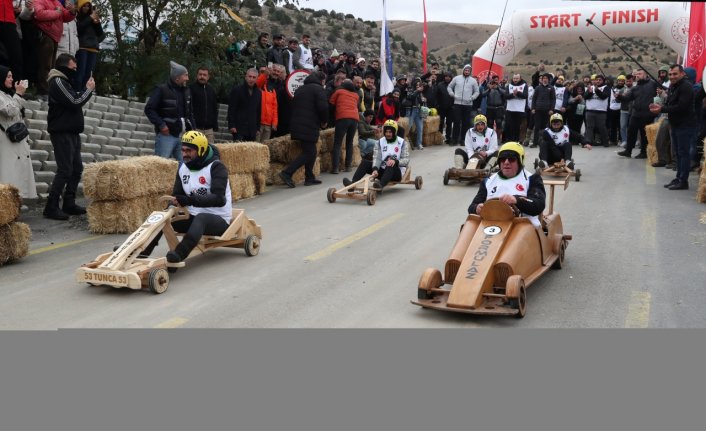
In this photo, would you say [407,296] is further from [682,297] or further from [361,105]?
[361,105]

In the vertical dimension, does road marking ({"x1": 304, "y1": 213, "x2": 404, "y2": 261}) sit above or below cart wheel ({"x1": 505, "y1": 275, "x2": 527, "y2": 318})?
below

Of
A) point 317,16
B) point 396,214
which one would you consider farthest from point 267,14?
point 396,214

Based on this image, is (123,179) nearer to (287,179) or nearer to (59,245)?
(59,245)

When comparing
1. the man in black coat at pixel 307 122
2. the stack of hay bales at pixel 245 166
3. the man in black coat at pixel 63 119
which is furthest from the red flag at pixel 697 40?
the man in black coat at pixel 63 119

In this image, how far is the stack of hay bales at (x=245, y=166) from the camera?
43.1 feet

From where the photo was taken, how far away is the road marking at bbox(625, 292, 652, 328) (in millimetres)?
6246

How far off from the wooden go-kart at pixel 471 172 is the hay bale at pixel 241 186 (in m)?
3.83

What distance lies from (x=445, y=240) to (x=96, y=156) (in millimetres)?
7410

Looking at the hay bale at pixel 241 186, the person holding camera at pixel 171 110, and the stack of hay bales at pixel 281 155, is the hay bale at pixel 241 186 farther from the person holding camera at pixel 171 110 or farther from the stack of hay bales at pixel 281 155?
the stack of hay bales at pixel 281 155

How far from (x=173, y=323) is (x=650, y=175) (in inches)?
482

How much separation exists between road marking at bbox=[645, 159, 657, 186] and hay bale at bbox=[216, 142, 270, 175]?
290 inches

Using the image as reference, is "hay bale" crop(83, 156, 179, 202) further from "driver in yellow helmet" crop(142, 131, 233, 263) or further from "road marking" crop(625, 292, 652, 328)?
"road marking" crop(625, 292, 652, 328)

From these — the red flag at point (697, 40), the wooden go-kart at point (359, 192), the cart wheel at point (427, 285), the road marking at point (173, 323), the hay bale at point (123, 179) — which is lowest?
the road marking at point (173, 323)

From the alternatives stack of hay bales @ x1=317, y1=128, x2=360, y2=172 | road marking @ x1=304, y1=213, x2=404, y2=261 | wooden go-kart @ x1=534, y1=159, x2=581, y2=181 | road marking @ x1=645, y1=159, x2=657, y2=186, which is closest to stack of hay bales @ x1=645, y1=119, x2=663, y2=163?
road marking @ x1=645, y1=159, x2=657, y2=186
